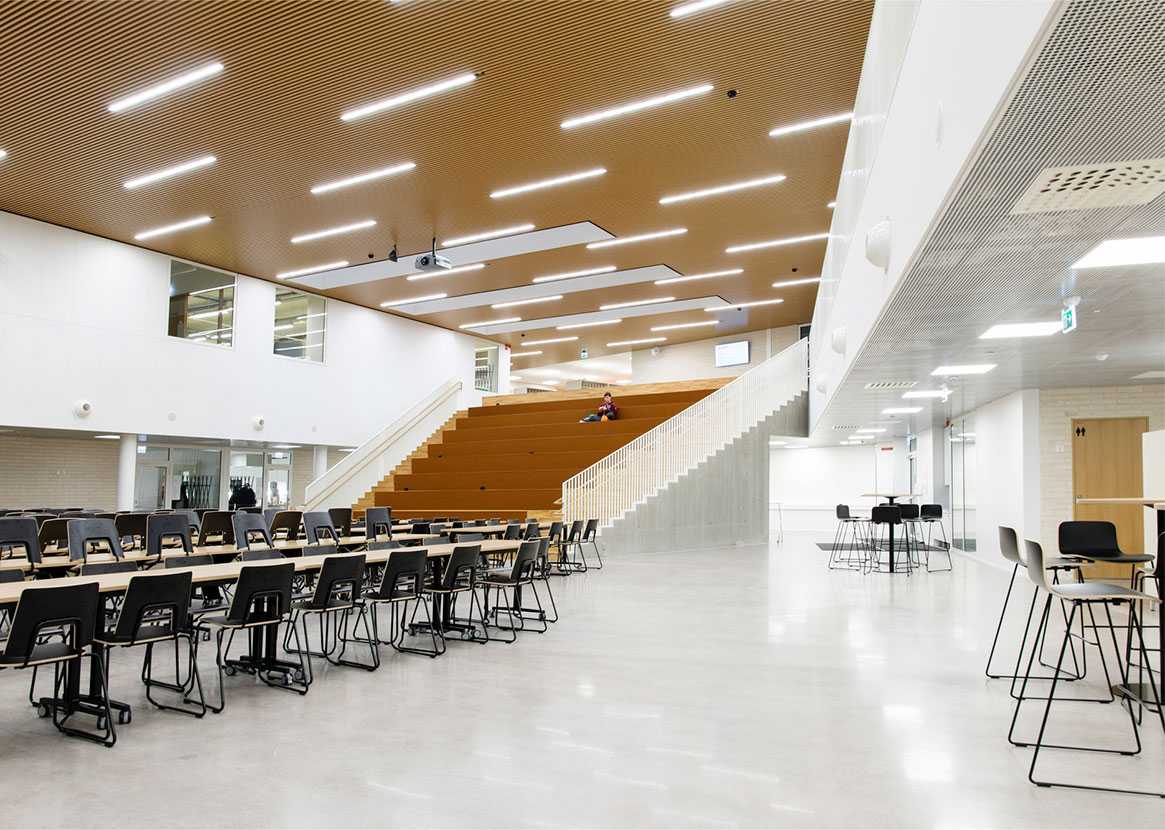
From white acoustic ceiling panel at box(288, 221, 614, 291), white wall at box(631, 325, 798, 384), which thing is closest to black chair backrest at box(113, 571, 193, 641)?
white acoustic ceiling panel at box(288, 221, 614, 291)

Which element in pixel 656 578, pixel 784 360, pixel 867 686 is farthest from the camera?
pixel 784 360

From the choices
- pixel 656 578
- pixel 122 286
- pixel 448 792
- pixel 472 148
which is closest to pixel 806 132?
pixel 472 148

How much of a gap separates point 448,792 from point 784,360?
15.1m

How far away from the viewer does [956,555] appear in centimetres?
1512

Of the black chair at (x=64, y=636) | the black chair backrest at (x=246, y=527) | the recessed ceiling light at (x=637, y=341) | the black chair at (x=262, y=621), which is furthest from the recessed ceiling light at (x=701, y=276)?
the black chair at (x=64, y=636)

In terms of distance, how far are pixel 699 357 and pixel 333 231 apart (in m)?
13.1

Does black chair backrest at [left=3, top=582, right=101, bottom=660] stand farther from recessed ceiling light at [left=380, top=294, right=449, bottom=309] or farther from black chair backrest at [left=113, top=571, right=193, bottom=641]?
recessed ceiling light at [left=380, top=294, right=449, bottom=309]

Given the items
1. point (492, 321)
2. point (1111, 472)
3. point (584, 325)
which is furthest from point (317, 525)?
point (584, 325)

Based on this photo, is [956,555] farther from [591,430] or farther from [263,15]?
[263,15]

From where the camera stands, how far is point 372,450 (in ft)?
54.4

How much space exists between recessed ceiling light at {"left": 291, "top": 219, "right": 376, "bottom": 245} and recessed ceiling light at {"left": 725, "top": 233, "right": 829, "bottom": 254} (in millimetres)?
6217

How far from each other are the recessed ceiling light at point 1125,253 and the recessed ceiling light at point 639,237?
8.25m

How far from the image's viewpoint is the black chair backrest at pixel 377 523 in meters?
9.83

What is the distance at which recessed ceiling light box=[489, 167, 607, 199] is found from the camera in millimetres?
10358
